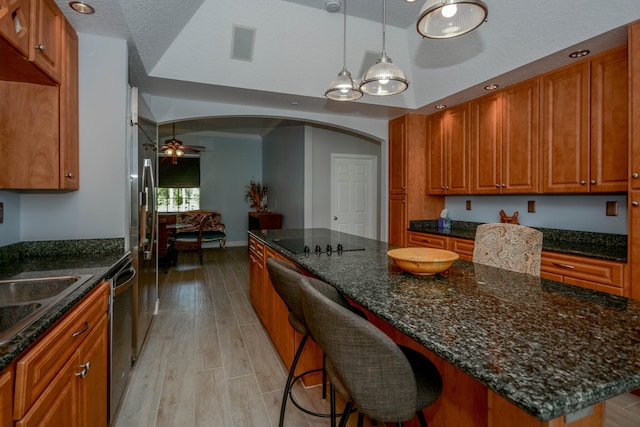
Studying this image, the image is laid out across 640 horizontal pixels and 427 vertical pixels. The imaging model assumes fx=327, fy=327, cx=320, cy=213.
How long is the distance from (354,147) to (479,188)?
2925mm

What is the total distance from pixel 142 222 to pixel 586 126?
12.3 feet

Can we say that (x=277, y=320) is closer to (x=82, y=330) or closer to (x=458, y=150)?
(x=82, y=330)

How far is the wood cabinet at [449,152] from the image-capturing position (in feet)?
13.0

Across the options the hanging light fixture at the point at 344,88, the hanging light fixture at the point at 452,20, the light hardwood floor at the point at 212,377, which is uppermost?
the hanging light fixture at the point at 452,20

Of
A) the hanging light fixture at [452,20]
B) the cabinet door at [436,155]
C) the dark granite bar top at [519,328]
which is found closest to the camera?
the dark granite bar top at [519,328]

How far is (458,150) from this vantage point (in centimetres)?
405

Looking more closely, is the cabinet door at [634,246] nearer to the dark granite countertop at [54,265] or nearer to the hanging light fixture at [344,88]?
the hanging light fixture at [344,88]

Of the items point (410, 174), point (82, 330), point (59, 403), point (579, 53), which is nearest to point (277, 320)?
point (82, 330)

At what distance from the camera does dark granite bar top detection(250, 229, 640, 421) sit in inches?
26.0

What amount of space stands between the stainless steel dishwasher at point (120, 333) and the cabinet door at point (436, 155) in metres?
3.67

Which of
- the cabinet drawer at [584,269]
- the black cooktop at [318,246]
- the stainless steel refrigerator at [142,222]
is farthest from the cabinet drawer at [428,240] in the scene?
the stainless steel refrigerator at [142,222]

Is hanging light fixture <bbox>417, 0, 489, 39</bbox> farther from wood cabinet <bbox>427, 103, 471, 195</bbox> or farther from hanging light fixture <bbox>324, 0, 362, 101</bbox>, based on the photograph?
wood cabinet <bbox>427, 103, 471, 195</bbox>

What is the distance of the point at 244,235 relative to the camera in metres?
8.66

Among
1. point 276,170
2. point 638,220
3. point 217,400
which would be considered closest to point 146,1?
point 217,400
